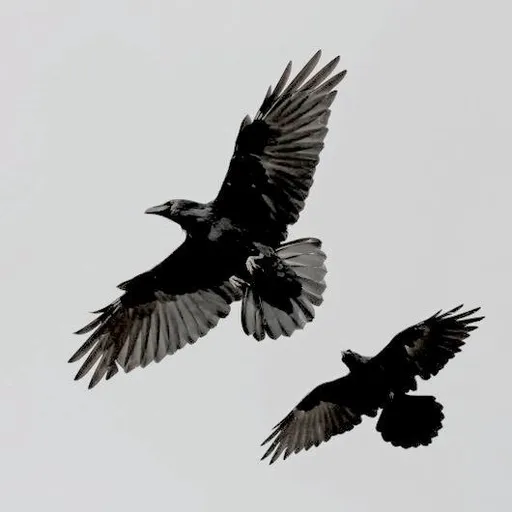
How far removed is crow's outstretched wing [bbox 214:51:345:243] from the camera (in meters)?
13.0

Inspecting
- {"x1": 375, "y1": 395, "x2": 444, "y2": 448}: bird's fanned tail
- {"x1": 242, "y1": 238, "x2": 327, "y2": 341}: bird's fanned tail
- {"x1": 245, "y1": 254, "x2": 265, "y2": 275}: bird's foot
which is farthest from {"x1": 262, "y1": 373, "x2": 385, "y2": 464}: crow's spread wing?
{"x1": 245, "y1": 254, "x2": 265, "y2": 275}: bird's foot

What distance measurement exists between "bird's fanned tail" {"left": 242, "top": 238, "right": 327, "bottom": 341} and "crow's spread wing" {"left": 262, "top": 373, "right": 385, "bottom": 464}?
4.54ft

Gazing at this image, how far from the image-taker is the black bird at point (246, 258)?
13070 millimetres

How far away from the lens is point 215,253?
1380 centimetres

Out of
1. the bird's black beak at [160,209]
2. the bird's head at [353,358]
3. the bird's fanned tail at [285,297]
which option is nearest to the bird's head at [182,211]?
the bird's black beak at [160,209]

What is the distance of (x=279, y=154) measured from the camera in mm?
13156

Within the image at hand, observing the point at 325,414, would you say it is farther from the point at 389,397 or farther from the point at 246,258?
the point at 246,258

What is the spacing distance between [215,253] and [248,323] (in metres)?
0.73

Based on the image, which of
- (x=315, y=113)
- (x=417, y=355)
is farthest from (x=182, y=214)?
(x=417, y=355)

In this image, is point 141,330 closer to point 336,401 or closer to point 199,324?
point 199,324

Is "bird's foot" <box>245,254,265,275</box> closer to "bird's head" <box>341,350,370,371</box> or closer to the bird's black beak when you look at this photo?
the bird's black beak

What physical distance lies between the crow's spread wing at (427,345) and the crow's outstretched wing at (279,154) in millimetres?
1615

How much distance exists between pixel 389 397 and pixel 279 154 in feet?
9.32

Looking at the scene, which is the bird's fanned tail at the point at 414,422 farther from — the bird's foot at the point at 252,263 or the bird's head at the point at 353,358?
the bird's foot at the point at 252,263
